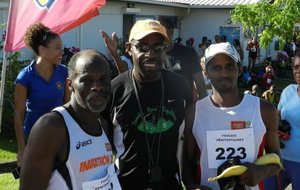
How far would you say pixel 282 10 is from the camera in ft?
26.0

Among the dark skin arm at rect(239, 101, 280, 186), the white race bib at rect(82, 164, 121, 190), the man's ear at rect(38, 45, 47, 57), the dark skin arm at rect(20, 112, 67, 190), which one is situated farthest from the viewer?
the man's ear at rect(38, 45, 47, 57)

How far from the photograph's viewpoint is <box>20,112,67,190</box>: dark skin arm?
2207mm

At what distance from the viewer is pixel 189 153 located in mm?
3039

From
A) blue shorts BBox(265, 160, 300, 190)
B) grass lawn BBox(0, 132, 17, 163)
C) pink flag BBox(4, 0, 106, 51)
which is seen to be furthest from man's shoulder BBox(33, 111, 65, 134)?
grass lawn BBox(0, 132, 17, 163)

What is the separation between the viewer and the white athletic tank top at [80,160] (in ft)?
7.50

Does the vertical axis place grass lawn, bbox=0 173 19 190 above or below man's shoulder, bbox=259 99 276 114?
below

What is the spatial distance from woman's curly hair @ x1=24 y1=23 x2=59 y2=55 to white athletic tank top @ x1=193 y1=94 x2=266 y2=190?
196 centimetres

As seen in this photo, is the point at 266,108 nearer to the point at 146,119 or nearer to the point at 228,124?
the point at 228,124

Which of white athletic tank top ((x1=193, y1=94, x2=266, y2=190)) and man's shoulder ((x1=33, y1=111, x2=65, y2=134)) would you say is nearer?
man's shoulder ((x1=33, y1=111, x2=65, y2=134))

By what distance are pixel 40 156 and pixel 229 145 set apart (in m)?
1.20

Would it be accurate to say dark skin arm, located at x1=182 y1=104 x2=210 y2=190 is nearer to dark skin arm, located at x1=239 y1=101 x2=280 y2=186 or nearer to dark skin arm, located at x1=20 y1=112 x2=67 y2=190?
dark skin arm, located at x1=239 y1=101 x2=280 y2=186

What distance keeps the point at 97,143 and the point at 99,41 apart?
45.5 ft

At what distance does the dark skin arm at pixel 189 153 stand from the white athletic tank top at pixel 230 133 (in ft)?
0.23

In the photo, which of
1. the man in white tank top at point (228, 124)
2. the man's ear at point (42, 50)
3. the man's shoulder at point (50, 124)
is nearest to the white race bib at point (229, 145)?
the man in white tank top at point (228, 124)
